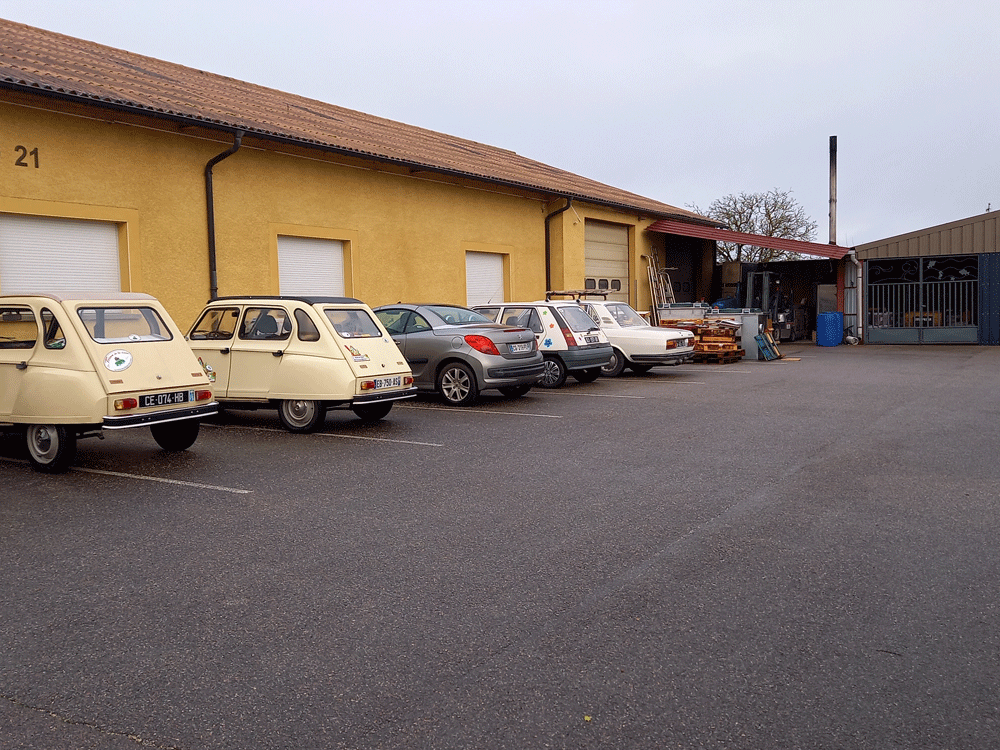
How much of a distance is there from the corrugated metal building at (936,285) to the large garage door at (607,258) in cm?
765

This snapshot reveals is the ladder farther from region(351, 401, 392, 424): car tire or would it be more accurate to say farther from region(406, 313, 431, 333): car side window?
region(351, 401, 392, 424): car tire

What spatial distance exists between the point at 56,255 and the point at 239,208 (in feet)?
10.8

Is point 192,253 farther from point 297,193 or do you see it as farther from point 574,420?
point 574,420

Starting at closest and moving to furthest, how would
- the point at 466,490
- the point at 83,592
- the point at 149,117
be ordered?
the point at 83,592, the point at 466,490, the point at 149,117

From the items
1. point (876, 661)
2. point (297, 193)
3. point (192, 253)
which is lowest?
point (876, 661)

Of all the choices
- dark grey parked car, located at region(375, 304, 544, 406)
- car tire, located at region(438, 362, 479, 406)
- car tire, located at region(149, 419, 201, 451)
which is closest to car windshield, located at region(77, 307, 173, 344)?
car tire, located at region(149, 419, 201, 451)

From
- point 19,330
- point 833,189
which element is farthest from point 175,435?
point 833,189

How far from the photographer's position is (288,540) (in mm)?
5652

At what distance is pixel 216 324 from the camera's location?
10930mm

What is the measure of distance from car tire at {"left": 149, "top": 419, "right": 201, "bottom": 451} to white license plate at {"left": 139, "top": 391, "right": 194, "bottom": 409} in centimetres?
66

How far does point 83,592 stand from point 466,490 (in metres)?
3.07

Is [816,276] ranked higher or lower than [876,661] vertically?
higher

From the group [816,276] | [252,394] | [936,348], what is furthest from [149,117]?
[816,276]

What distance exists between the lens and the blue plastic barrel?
92.7ft
